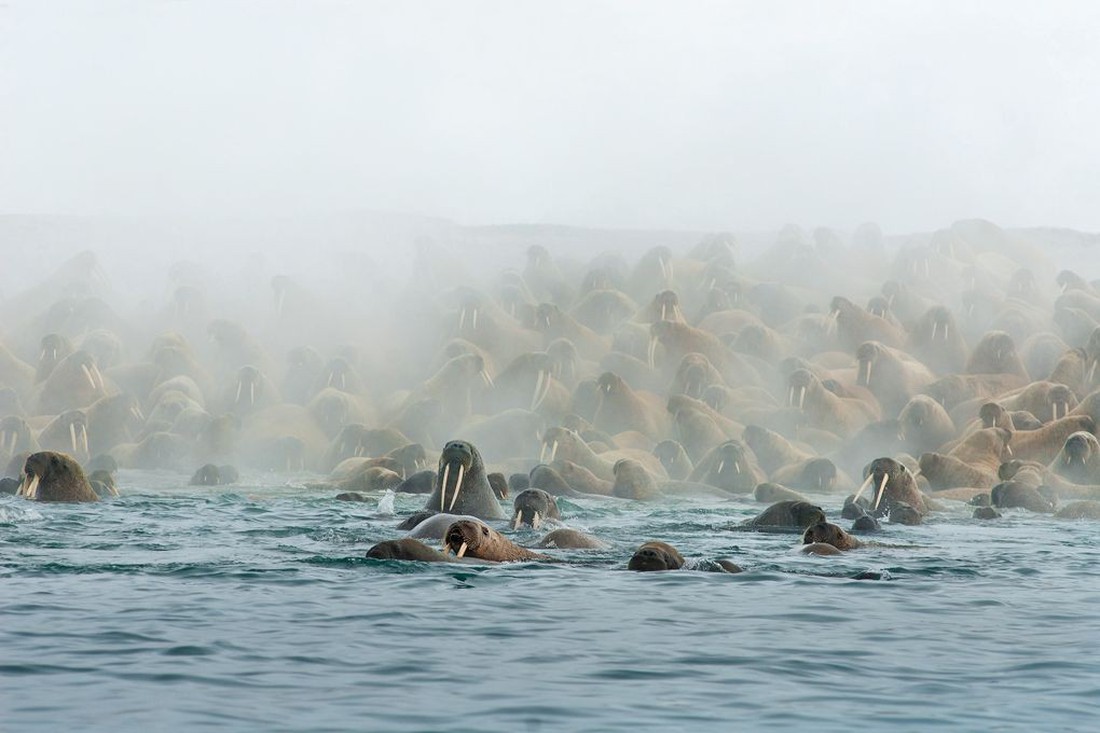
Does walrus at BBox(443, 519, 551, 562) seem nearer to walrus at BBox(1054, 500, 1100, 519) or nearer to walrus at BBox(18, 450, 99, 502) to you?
walrus at BBox(18, 450, 99, 502)

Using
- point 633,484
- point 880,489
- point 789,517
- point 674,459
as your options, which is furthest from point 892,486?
point 674,459

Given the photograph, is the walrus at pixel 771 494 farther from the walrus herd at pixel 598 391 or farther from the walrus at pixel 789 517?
the walrus at pixel 789 517

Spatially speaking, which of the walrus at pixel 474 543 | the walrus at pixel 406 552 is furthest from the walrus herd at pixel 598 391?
the walrus at pixel 406 552

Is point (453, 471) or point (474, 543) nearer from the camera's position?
point (474, 543)

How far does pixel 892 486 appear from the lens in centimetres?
2386

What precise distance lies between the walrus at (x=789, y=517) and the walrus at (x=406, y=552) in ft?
20.1

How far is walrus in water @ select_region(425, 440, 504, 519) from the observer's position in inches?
792

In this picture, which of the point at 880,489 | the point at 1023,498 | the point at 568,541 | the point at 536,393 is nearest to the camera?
the point at 568,541

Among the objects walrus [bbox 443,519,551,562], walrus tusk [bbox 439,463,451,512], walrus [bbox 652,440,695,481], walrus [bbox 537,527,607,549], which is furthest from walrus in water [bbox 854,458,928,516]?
walrus [bbox 443,519,551,562]

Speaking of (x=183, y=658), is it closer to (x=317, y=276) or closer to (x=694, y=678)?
(x=694, y=678)

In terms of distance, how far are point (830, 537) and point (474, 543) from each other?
4301mm

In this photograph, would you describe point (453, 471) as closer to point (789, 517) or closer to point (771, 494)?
point (789, 517)

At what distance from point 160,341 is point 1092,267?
60.0 metres

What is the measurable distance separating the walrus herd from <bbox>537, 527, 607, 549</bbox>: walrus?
0.11 feet
